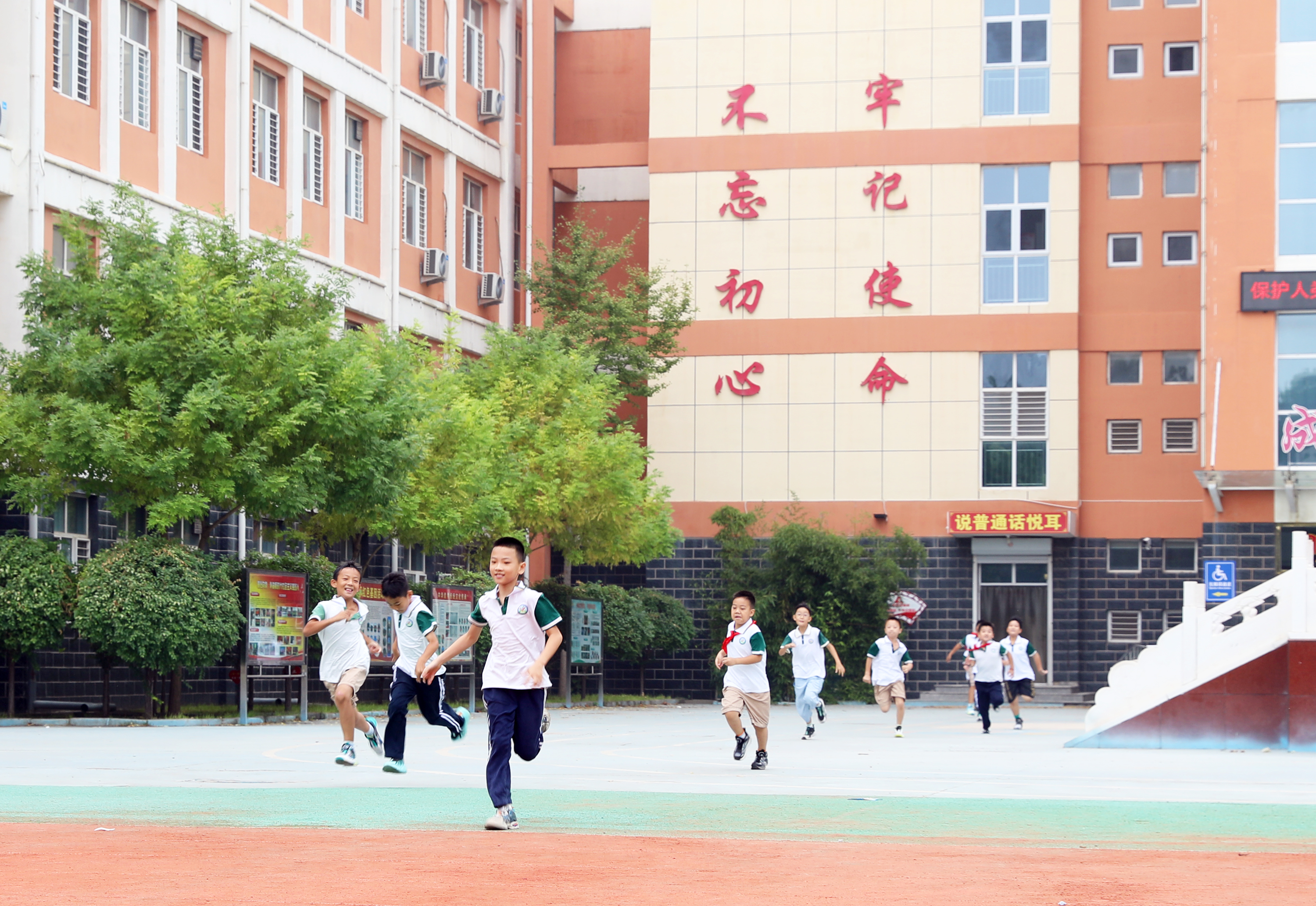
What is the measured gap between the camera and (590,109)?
48.1 meters

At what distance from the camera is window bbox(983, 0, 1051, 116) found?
141 feet

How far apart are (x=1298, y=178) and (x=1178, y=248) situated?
439cm

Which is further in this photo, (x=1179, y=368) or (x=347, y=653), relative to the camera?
(x=1179, y=368)

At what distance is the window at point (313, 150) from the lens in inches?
1451

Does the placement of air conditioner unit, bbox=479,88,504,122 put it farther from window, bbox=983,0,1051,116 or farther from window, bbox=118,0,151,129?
window, bbox=118,0,151,129

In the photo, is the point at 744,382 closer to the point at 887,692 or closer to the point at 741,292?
the point at 741,292

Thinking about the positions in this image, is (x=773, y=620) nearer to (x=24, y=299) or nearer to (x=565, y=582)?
(x=565, y=582)

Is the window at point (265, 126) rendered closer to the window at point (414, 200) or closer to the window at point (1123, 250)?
the window at point (414, 200)

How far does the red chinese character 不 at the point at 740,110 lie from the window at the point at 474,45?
6.09 meters

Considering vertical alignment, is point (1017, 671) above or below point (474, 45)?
below

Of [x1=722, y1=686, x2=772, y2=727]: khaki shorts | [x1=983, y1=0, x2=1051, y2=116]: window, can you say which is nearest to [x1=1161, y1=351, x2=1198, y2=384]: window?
[x1=983, y1=0, x2=1051, y2=116]: window

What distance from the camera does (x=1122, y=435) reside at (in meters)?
42.9

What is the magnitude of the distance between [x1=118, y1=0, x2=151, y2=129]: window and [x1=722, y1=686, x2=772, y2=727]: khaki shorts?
56.3ft

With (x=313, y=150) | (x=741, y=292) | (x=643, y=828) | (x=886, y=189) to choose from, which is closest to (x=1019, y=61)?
(x=886, y=189)
